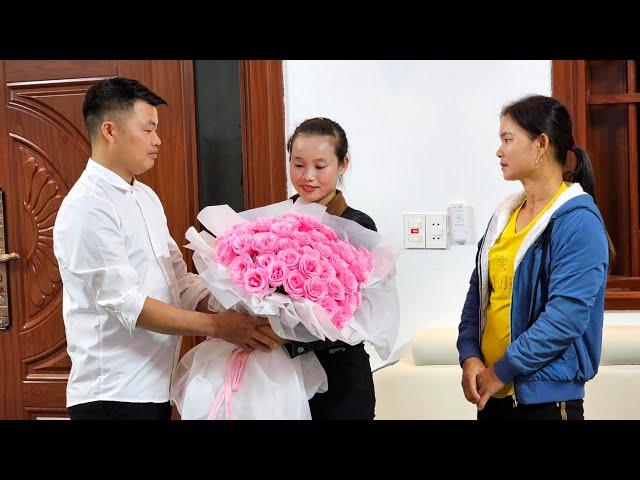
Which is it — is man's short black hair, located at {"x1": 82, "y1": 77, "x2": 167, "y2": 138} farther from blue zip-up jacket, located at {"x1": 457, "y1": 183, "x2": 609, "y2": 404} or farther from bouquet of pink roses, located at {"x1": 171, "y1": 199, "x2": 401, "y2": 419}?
blue zip-up jacket, located at {"x1": 457, "y1": 183, "x2": 609, "y2": 404}

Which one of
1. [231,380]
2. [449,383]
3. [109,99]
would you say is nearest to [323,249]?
[231,380]

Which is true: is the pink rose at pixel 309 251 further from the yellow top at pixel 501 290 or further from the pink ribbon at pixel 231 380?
the yellow top at pixel 501 290

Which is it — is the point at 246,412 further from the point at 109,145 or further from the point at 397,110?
the point at 397,110

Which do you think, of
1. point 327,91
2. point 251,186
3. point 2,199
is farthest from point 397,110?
point 2,199

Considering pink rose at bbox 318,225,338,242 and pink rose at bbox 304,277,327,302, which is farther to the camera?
pink rose at bbox 318,225,338,242

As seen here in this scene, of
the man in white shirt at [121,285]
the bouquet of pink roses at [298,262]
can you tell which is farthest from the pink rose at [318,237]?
the man in white shirt at [121,285]

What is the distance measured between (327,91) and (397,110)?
0.81 ft

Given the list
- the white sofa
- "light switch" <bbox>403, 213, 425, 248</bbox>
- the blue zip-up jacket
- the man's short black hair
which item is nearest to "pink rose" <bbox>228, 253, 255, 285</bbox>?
the man's short black hair

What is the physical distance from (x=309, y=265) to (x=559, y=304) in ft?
1.79

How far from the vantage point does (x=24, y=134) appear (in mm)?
2525

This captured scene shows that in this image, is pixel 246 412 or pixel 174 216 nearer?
pixel 246 412

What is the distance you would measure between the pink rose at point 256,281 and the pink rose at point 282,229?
10cm

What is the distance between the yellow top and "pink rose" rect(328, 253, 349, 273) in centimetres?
43

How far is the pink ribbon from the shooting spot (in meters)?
1.43
